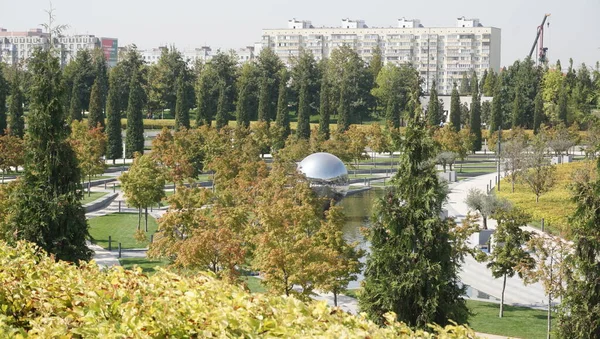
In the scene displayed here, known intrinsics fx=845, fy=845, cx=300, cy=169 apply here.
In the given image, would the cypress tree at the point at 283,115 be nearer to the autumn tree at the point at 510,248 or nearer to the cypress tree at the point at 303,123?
the cypress tree at the point at 303,123

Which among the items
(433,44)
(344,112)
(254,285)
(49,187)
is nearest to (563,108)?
(344,112)

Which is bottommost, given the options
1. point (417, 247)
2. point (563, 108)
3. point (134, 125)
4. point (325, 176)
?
point (417, 247)

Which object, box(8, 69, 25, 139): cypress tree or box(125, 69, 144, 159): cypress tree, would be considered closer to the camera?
box(8, 69, 25, 139): cypress tree

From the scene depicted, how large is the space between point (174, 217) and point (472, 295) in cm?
904

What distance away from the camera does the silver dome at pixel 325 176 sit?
118 feet

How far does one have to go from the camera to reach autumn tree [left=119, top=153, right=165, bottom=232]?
3425cm

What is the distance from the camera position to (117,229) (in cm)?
3388

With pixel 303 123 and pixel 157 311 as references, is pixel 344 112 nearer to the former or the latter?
pixel 303 123

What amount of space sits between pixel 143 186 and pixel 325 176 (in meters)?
7.64

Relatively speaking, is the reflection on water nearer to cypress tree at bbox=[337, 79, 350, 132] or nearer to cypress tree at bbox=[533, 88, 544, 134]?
cypress tree at bbox=[337, 79, 350, 132]

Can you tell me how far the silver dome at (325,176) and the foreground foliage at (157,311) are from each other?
27.8 meters

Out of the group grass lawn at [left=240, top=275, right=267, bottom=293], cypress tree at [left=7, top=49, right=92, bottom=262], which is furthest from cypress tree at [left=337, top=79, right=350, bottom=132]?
cypress tree at [left=7, top=49, right=92, bottom=262]

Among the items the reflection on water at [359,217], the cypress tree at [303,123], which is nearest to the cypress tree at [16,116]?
→ the cypress tree at [303,123]

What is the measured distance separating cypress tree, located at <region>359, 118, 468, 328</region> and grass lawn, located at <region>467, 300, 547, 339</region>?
456cm
